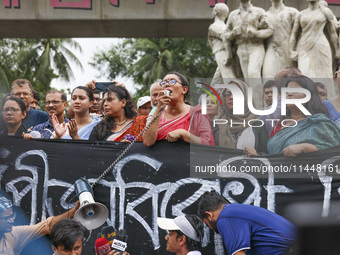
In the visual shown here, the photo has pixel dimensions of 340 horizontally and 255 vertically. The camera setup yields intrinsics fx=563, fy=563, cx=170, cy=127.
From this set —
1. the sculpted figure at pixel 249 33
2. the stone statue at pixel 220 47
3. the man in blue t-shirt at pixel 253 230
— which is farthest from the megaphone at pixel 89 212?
the stone statue at pixel 220 47

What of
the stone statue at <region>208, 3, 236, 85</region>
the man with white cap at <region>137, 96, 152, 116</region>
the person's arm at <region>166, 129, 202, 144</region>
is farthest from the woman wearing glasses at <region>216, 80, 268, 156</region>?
the stone statue at <region>208, 3, 236, 85</region>

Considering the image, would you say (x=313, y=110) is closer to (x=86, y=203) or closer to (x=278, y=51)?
(x=86, y=203)

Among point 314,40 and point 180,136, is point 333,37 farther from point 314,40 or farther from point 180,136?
point 180,136

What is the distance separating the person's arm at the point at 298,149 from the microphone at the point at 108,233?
1.45 metres

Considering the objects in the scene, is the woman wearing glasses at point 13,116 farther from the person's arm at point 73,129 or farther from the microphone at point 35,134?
the person's arm at point 73,129

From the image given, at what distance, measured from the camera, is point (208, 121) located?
4.76m

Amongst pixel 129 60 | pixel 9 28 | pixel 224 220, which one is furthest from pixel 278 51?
pixel 129 60

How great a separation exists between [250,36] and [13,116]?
5478 millimetres

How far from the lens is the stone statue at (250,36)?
387 inches

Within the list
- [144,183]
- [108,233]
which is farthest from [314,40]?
[108,233]

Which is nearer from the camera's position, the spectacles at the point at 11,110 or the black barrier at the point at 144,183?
the black barrier at the point at 144,183

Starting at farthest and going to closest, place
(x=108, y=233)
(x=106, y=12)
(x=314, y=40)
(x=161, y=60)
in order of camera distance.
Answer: (x=161, y=60) → (x=106, y=12) → (x=314, y=40) → (x=108, y=233)

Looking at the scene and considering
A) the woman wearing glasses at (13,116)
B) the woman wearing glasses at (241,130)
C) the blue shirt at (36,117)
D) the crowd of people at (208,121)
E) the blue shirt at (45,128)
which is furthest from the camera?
the blue shirt at (36,117)

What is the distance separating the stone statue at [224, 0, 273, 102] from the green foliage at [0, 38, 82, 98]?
2111 centimetres
